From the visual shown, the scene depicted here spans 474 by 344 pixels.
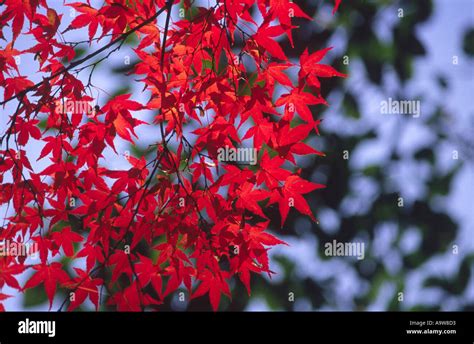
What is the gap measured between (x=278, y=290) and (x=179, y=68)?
2.94ft

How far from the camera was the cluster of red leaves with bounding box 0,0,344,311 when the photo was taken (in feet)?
5.10

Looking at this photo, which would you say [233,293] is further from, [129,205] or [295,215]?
[129,205]

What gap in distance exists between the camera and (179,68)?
1611mm

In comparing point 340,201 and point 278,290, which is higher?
point 340,201

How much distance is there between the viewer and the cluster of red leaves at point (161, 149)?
1.56m

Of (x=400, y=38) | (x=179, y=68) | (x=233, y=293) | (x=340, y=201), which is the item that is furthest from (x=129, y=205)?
(x=400, y=38)

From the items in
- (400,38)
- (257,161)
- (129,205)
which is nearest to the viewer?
(129,205)

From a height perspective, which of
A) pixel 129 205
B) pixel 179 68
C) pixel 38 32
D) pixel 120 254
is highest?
pixel 38 32

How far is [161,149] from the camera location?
1.67m
